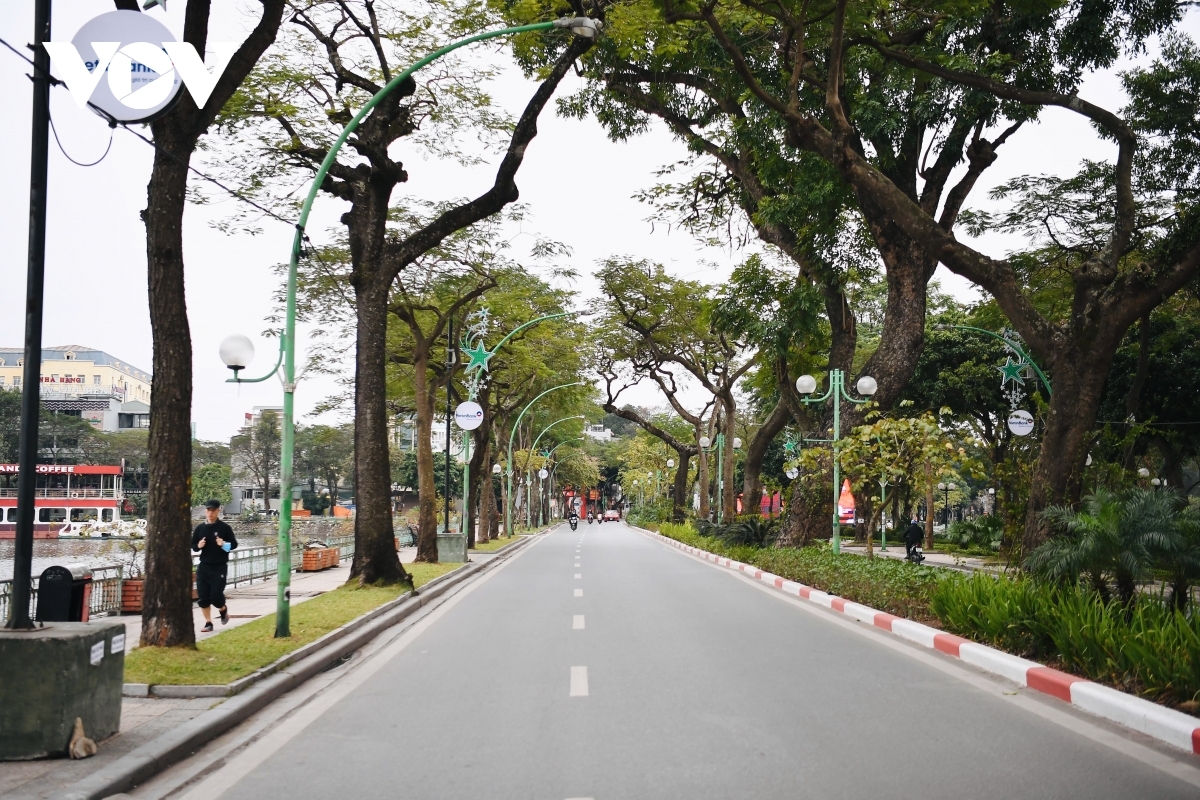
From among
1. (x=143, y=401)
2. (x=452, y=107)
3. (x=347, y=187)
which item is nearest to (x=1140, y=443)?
(x=452, y=107)

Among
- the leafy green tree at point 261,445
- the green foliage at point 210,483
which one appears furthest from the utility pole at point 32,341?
the leafy green tree at point 261,445

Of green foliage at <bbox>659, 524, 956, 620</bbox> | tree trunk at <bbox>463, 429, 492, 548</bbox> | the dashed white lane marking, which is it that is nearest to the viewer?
the dashed white lane marking

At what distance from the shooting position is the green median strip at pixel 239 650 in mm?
8352

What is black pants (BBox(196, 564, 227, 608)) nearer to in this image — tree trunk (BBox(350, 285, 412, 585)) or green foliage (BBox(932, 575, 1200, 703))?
tree trunk (BBox(350, 285, 412, 585))

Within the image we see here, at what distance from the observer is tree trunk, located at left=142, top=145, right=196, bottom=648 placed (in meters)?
9.36

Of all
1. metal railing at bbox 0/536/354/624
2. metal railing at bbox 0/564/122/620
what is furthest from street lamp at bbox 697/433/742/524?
metal railing at bbox 0/564/122/620

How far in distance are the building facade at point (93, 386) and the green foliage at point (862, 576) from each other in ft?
135

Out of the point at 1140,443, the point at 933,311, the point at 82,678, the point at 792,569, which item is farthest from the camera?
the point at 933,311

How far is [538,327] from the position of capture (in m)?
33.3

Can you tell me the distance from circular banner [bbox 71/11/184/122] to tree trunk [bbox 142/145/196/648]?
100 centimetres

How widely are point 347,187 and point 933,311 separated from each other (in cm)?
3366

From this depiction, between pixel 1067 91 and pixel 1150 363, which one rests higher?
pixel 1067 91

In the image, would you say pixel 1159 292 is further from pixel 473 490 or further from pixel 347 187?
pixel 473 490

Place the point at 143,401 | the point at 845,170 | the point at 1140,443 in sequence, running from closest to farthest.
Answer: the point at 845,170
the point at 1140,443
the point at 143,401
